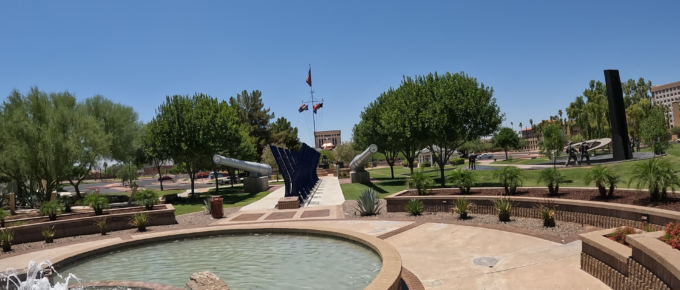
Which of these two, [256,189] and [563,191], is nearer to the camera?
[563,191]

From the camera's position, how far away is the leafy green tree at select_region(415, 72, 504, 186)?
22.9 m

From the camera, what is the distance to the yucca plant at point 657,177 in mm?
9344

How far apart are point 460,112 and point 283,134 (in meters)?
52.6

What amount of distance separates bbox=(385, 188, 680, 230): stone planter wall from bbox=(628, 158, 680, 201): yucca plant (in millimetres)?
779


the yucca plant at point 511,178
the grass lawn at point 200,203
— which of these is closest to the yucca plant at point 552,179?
the yucca plant at point 511,178

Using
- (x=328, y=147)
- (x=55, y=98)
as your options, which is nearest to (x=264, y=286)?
(x=55, y=98)

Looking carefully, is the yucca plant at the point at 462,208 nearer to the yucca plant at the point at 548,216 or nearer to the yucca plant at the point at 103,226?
the yucca plant at the point at 548,216

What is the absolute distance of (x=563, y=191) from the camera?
44.2 feet

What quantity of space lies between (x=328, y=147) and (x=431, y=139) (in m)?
99.4

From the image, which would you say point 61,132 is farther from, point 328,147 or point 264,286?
point 328,147

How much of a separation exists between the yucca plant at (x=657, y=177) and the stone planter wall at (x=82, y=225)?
598 inches

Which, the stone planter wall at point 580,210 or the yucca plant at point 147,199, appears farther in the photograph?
the yucca plant at point 147,199

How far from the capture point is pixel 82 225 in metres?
14.6

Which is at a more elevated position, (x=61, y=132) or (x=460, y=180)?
(x=61, y=132)
